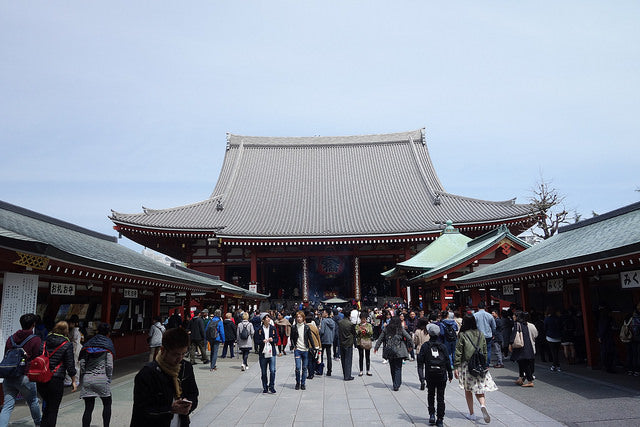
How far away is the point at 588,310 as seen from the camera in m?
11.3

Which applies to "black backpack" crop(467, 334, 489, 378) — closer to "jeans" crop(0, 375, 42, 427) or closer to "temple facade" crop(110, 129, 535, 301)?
"jeans" crop(0, 375, 42, 427)

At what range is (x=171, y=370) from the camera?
3.52 metres

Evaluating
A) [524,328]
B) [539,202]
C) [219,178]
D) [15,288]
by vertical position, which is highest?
[219,178]

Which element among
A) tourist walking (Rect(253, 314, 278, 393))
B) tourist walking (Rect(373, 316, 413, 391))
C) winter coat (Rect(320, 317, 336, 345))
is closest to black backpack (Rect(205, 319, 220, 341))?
winter coat (Rect(320, 317, 336, 345))

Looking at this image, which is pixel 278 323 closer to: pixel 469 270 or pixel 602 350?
pixel 469 270

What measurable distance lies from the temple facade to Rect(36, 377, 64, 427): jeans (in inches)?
775

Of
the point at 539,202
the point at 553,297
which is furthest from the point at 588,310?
the point at 539,202

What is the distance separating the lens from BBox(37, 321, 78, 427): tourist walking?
19.9 feet

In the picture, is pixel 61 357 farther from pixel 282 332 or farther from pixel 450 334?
pixel 282 332

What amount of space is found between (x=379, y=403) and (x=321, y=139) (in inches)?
1306

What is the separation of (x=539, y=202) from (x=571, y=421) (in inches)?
1228

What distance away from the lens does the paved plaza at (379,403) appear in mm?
7223

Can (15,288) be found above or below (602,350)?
above

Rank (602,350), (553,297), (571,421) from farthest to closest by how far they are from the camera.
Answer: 1. (553,297)
2. (602,350)
3. (571,421)
